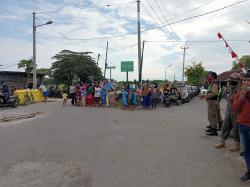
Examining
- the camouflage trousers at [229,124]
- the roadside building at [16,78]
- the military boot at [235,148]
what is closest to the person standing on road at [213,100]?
the camouflage trousers at [229,124]

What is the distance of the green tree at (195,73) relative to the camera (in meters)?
71.9

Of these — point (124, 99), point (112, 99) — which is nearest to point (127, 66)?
point (112, 99)

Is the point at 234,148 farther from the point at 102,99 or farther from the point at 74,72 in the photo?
the point at 74,72

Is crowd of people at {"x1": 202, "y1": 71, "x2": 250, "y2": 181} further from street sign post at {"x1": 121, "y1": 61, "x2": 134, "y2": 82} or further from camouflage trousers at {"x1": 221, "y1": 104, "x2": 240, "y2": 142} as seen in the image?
street sign post at {"x1": 121, "y1": 61, "x2": 134, "y2": 82}

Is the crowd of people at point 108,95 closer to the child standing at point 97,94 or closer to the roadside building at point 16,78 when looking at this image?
the child standing at point 97,94

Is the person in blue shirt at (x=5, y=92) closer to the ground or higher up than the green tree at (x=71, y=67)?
closer to the ground

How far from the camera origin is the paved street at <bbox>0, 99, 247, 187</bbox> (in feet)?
18.1

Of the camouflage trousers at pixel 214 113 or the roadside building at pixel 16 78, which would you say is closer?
the camouflage trousers at pixel 214 113

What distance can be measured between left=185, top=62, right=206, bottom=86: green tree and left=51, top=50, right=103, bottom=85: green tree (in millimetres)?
28042

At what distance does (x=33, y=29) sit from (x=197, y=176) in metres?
27.0

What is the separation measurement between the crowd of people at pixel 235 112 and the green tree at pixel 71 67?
41.0 meters

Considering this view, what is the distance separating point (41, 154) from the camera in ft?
24.3

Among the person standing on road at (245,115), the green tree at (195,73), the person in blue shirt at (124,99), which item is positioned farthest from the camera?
the green tree at (195,73)

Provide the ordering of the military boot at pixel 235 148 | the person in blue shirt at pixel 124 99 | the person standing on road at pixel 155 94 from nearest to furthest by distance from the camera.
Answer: the military boot at pixel 235 148 < the person in blue shirt at pixel 124 99 < the person standing on road at pixel 155 94
